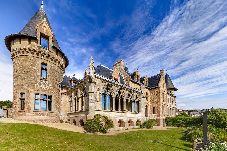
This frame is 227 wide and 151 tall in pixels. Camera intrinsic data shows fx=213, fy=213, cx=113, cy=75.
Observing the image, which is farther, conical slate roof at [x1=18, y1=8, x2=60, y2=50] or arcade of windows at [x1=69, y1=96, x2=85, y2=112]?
arcade of windows at [x1=69, y1=96, x2=85, y2=112]

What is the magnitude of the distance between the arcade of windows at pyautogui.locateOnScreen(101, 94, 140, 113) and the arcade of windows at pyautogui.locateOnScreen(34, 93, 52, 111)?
7622 millimetres

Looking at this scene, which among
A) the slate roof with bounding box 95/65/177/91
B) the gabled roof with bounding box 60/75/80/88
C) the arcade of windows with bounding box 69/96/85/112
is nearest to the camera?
the arcade of windows with bounding box 69/96/85/112

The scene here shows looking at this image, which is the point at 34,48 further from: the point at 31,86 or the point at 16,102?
the point at 16,102

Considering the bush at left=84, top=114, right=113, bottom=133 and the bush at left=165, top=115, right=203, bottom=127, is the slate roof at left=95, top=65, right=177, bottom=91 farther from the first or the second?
the bush at left=84, top=114, right=113, bottom=133

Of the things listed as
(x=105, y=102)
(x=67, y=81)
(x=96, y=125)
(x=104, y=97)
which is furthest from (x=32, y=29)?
(x=96, y=125)

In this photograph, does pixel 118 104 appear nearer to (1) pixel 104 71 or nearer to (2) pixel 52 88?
(1) pixel 104 71

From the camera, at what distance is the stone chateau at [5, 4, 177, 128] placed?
90.3 feet

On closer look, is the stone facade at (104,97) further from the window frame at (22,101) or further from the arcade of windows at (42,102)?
the window frame at (22,101)

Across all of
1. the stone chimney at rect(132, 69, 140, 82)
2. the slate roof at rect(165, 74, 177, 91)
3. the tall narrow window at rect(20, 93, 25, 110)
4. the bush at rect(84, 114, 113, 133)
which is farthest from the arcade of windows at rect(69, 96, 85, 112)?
the slate roof at rect(165, 74, 177, 91)

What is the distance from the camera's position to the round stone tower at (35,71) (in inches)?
1081

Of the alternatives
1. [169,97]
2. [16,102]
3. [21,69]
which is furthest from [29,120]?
[169,97]

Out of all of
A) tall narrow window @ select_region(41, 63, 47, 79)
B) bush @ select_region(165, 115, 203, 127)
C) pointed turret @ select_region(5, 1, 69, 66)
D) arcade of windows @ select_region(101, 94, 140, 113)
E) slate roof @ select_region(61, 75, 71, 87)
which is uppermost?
pointed turret @ select_region(5, 1, 69, 66)

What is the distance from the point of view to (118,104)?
3300 centimetres

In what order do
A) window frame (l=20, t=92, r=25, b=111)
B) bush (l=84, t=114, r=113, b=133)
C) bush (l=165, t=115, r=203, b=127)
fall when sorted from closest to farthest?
bush (l=84, t=114, r=113, b=133)
window frame (l=20, t=92, r=25, b=111)
bush (l=165, t=115, r=203, b=127)
